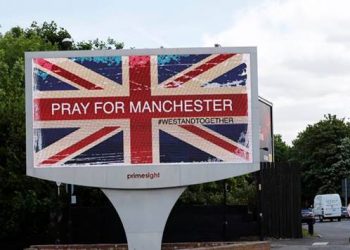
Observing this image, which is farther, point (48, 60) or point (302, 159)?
point (302, 159)

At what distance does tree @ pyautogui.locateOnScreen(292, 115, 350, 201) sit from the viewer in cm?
9375

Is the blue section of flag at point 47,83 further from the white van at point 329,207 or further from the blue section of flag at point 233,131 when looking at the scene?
the white van at point 329,207

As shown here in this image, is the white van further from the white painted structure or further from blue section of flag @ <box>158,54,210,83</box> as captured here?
blue section of flag @ <box>158,54,210,83</box>

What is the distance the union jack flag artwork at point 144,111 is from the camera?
68.8ft

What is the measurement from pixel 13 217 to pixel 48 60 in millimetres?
7405

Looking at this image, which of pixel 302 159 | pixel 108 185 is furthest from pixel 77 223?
pixel 302 159

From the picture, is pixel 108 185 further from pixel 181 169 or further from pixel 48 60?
pixel 48 60

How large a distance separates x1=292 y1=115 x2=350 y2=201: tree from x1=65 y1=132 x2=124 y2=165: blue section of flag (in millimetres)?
74195

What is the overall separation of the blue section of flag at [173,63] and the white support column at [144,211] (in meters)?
3.23

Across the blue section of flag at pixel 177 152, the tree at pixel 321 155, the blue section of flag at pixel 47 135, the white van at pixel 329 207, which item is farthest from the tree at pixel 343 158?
the blue section of flag at pixel 47 135

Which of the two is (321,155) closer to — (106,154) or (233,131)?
(233,131)

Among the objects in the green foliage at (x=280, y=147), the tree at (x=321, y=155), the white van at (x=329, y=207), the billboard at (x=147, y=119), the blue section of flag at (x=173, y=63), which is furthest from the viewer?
the green foliage at (x=280, y=147)

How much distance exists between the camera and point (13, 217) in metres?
26.3

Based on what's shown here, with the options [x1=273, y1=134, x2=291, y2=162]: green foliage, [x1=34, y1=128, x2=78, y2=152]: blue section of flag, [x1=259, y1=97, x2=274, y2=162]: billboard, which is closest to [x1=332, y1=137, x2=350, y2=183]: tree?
[x1=273, y1=134, x2=291, y2=162]: green foliage
